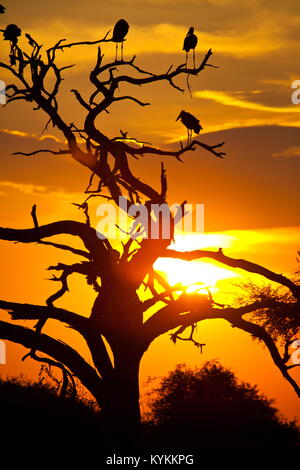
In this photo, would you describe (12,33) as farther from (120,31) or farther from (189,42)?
(189,42)

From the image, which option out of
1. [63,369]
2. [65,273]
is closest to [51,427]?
[63,369]

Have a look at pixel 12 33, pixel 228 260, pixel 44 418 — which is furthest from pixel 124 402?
pixel 12 33

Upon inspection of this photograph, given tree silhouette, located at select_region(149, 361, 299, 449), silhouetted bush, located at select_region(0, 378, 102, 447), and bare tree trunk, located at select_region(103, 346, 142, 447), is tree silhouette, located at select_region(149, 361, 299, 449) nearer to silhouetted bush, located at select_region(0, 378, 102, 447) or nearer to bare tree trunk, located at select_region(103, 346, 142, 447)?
silhouetted bush, located at select_region(0, 378, 102, 447)

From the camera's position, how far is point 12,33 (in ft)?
70.5

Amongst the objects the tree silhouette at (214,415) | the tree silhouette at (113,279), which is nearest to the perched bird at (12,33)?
the tree silhouette at (113,279)

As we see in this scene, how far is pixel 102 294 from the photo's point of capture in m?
20.1

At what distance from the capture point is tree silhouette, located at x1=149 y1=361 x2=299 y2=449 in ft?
93.7

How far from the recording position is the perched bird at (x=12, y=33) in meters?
21.5

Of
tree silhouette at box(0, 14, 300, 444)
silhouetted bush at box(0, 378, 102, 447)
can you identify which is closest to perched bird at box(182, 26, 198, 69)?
tree silhouette at box(0, 14, 300, 444)

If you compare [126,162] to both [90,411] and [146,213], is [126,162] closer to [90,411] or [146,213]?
[146,213]

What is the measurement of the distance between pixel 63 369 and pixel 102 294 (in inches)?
78.0

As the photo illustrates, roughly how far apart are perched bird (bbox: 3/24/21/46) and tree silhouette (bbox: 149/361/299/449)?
13.5 metres

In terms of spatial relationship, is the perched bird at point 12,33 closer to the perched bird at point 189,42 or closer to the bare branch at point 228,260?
the perched bird at point 189,42
